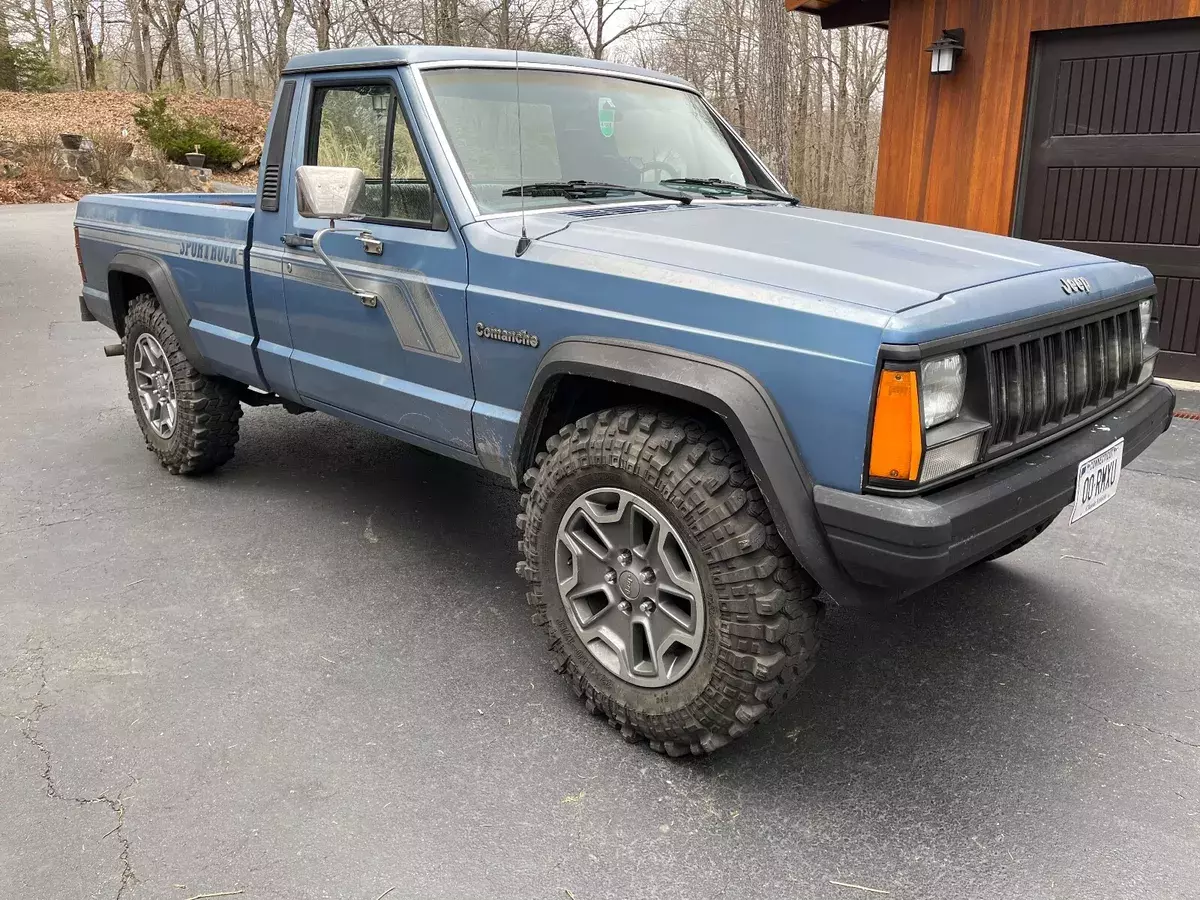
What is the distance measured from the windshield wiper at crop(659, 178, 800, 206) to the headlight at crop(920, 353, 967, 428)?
5.50 ft

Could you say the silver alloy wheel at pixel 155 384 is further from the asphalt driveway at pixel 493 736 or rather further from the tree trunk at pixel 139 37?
the tree trunk at pixel 139 37

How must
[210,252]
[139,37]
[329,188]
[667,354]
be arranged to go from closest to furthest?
1. [667,354]
2. [329,188]
3. [210,252]
4. [139,37]

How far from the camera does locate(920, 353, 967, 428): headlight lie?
220 centimetres

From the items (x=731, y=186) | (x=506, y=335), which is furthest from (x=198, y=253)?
(x=731, y=186)

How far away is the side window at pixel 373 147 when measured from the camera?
130 inches

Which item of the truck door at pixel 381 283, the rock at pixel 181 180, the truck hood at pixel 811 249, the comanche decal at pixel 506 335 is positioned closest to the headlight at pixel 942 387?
the truck hood at pixel 811 249

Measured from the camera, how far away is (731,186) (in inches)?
148

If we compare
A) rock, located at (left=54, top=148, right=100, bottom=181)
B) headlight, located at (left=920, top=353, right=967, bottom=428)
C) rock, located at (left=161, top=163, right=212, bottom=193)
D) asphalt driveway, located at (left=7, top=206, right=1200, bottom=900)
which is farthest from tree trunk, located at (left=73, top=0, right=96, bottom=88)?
headlight, located at (left=920, top=353, right=967, bottom=428)

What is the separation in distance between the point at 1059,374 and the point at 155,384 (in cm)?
444

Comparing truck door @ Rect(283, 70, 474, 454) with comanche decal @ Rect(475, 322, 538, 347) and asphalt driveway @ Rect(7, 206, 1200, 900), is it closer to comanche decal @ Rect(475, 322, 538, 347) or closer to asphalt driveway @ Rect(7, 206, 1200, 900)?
comanche decal @ Rect(475, 322, 538, 347)

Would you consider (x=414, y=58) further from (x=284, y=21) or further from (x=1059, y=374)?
(x=284, y=21)

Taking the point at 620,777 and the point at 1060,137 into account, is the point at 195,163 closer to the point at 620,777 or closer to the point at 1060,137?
the point at 1060,137

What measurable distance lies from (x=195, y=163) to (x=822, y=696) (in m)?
23.3

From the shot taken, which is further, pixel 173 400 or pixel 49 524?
pixel 173 400
